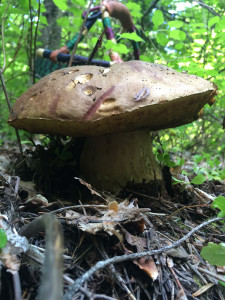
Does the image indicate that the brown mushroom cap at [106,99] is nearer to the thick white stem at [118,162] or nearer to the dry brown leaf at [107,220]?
the thick white stem at [118,162]

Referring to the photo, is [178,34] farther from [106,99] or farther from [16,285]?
[16,285]

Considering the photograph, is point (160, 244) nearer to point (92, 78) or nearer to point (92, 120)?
point (92, 120)

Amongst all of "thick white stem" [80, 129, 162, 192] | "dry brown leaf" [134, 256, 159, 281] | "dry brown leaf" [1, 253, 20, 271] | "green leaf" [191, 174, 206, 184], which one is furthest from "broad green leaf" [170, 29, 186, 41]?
"dry brown leaf" [1, 253, 20, 271]

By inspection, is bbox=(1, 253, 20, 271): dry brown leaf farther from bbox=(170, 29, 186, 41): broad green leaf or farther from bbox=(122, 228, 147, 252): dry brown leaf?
bbox=(170, 29, 186, 41): broad green leaf

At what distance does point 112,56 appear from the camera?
2469 mm

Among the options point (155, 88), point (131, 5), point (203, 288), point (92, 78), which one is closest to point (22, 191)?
point (92, 78)

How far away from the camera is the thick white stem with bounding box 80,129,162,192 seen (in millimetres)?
1801

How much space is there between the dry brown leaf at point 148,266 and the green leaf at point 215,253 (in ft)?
0.71

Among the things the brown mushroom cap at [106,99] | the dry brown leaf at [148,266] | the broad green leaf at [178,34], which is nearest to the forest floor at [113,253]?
the dry brown leaf at [148,266]

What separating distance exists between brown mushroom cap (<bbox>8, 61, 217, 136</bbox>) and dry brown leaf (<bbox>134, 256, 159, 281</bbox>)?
71 centimetres

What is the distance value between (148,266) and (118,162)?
3.02 feet

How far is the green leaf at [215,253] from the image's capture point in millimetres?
987

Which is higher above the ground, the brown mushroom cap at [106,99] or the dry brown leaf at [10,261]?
the brown mushroom cap at [106,99]

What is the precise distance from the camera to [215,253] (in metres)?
1.00
